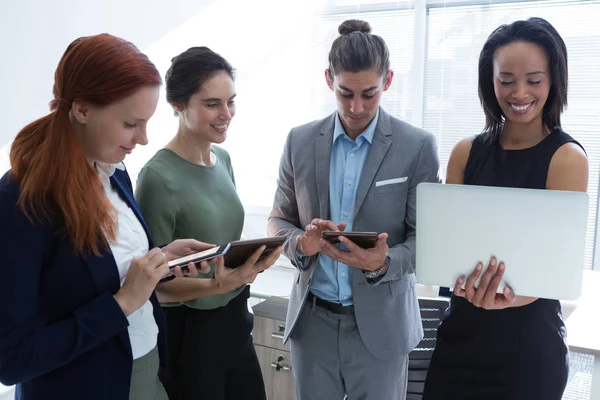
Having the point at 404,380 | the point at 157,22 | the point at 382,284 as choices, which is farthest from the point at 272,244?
the point at 157,22

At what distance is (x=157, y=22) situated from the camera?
3.43 m

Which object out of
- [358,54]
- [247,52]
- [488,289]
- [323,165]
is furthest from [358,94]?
[247,52]

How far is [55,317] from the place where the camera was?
121 cm

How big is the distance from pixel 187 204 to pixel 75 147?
1.69 ft

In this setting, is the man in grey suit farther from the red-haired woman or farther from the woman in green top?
the red-haired woman

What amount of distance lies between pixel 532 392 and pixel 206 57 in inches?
54.9

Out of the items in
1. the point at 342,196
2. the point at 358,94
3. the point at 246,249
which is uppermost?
the point at 358,94

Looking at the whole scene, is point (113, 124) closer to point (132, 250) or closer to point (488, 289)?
point (132, 250)

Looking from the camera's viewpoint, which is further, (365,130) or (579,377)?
(579,377)

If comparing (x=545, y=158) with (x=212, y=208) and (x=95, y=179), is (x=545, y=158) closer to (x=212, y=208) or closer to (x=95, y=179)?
(x=212, y=208)

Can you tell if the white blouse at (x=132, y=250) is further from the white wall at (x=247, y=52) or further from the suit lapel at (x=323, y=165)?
the white wall at (x=247, y=52)

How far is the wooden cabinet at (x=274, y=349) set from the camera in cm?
298

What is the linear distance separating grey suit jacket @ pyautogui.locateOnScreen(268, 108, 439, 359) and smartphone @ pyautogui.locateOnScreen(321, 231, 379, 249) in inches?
6.1

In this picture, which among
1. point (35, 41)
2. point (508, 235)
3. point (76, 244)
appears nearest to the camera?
point (76, 244)
